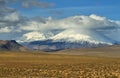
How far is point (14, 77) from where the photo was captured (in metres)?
46.4

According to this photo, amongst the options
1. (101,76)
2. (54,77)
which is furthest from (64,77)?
(101,76)

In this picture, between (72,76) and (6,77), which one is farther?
(72,76)

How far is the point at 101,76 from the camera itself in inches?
1917

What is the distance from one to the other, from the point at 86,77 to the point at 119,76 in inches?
165

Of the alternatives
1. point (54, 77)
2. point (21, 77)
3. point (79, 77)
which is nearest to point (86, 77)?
point (79, 77)

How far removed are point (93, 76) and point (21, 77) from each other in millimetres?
9475

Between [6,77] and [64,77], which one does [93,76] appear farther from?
[6,77]

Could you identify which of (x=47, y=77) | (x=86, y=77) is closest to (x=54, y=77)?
(x=47, y=77)

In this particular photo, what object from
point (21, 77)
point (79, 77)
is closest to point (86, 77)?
point (79, 77)

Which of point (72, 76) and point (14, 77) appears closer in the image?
point (14, 77)

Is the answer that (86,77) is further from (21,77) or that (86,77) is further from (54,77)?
(21,77)

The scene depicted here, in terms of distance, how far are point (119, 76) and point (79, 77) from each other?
509 centimetres

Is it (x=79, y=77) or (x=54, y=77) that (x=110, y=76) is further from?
(x=54, y=77)

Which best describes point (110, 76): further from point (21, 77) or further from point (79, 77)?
point (21, 77)
